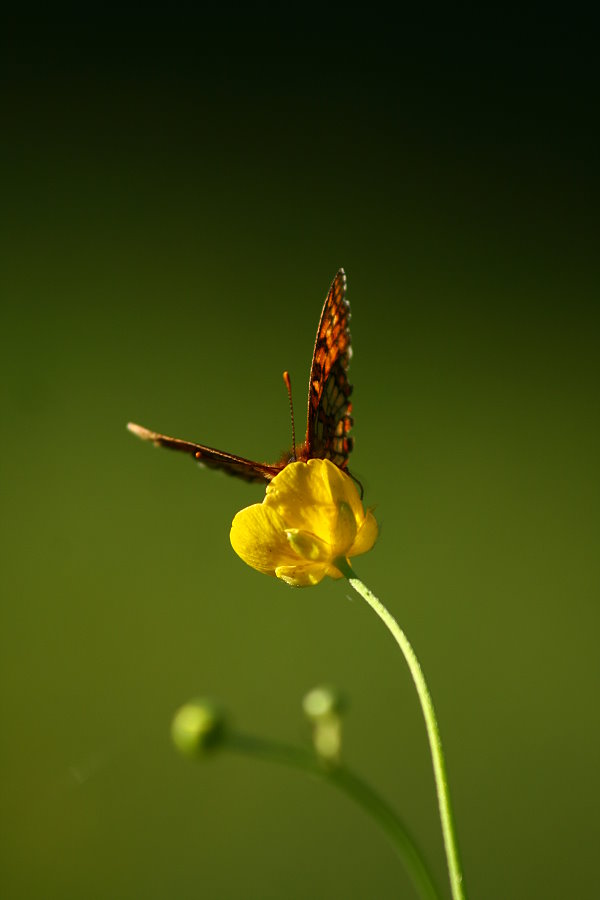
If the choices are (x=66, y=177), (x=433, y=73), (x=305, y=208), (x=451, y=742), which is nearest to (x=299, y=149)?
(x=305, y=208)

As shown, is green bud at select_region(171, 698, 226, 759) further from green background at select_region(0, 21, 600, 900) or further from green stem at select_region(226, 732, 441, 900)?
green background at select_region(0, 21, 600, 900)

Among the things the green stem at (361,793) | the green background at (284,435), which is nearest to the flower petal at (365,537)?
the green stem at (361,793)

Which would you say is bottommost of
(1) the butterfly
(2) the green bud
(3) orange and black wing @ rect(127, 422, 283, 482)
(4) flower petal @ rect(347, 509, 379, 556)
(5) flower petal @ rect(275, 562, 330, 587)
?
(2) the green bud

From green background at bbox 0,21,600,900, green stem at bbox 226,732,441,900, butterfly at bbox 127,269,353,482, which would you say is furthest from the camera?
green background at bbox 0,21,600,900

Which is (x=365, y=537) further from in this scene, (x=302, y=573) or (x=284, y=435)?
(x=284, y=435)

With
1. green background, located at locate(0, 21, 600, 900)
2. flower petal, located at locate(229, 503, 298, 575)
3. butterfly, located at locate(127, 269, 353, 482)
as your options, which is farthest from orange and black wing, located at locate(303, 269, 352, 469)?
green background, located at locate(0, 21, 600, 900)

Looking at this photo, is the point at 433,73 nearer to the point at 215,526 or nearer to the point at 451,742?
the point at 215,526
